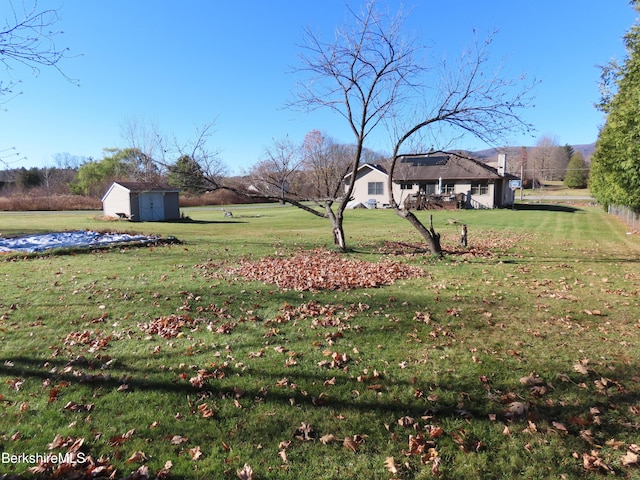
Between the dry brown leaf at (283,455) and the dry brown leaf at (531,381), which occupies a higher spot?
the dry brown leaf at (531,381)

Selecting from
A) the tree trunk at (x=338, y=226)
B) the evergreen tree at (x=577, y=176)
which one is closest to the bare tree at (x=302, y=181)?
the tree trunk at (x=338, y=226)

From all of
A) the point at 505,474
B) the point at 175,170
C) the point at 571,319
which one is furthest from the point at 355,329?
the point at 175,170

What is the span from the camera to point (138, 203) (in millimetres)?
28656

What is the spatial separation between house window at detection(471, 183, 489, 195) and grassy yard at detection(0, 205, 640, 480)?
100.0 ft

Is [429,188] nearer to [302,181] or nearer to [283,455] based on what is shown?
[302,181]

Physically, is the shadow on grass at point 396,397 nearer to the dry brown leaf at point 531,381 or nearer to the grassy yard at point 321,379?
the grassy yard at point 321,379

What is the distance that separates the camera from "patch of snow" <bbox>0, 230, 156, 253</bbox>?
528 inches

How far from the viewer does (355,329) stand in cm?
570

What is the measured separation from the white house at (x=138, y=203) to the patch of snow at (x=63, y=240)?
11.4 meters

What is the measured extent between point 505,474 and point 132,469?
2720 mm

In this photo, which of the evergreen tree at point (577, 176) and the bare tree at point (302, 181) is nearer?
the bare tree at point (302, 181)

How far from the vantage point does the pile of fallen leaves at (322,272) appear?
8.30m

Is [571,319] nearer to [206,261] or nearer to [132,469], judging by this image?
[132,469]

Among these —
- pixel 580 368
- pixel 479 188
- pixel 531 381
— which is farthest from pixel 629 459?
pixel 479 188
